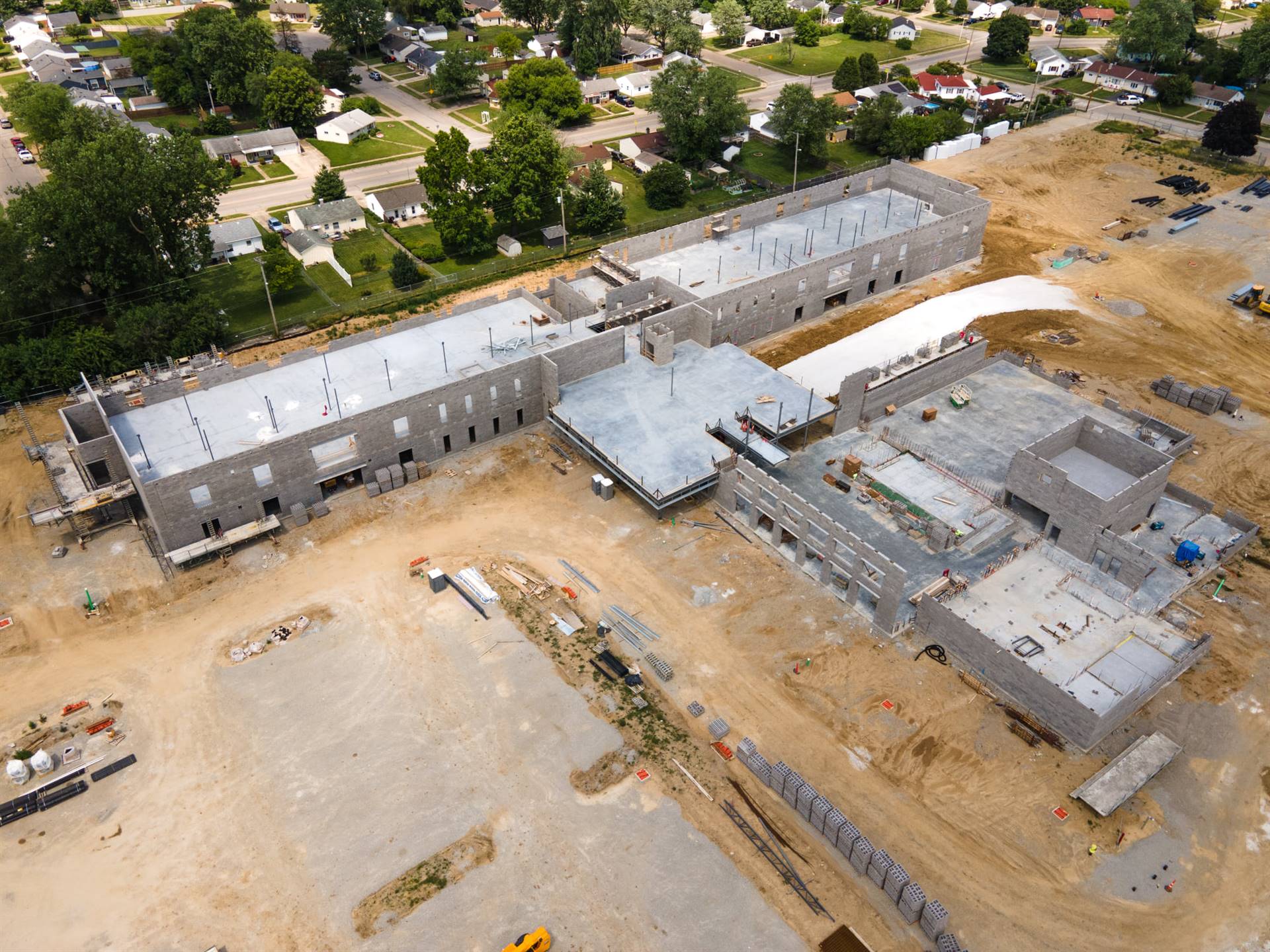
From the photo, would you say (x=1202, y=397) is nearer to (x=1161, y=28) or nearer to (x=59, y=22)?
(x=1161, y=28)

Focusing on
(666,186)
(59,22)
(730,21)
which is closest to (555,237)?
(666,186)

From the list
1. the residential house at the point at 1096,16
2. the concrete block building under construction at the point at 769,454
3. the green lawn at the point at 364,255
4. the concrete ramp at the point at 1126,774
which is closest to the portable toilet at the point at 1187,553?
the concrete block building under construction at the point at 769,454

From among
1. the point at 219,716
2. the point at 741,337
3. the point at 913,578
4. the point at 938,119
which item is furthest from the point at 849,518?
the point at 938,119

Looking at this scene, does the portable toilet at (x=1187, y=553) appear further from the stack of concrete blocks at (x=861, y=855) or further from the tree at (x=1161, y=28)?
the tree at (x=1161, y=28)

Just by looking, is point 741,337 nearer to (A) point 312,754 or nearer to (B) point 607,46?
(A) point 312,754

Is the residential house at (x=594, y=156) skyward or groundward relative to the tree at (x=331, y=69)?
groundward

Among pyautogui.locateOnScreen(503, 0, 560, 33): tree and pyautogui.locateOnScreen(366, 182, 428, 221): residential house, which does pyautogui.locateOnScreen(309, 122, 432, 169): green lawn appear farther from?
pyautogui.locateOnScreen(503, 0, 560, 33): tree

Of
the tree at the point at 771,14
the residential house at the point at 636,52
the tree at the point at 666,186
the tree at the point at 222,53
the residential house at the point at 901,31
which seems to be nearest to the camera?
the tree at the point at 666,186
